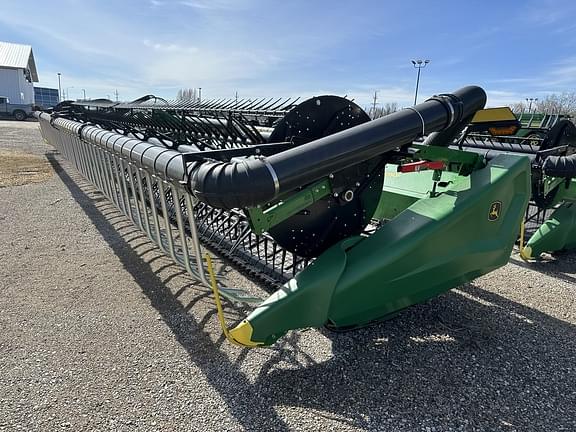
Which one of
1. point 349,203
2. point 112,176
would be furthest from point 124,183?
point 349,203

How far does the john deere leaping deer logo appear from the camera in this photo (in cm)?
297

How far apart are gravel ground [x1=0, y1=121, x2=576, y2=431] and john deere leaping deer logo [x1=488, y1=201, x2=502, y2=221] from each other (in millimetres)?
946

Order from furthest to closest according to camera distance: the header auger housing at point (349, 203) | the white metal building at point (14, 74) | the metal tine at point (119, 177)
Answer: the white metal building at point (14, 74), the metal tine at point (119, 177), the header auger housing at point (349, 203)

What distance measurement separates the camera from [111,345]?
3082mm

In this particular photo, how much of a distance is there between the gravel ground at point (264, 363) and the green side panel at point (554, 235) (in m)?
0.52

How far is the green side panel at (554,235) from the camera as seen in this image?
4.86m

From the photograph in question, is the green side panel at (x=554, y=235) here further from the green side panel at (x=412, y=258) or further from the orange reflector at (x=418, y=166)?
the orange reflector at (x=418, y=166)

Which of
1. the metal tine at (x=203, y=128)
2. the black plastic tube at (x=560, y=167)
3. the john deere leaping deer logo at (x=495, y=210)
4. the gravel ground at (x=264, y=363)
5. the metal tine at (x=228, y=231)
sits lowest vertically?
the gravel ground at (x=264, y=363)

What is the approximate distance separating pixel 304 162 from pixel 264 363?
4.64 feet

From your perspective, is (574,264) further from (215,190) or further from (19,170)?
(19,170)

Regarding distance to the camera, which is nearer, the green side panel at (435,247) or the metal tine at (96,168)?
the green side panel at (435,247)

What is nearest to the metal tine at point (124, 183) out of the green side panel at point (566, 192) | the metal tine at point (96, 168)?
the metal tine at point (96, 168)

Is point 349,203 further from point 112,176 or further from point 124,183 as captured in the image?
point 112,176

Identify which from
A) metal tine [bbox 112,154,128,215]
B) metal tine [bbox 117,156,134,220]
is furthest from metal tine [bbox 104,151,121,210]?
metal tine [bbox 117,156,134,220]
